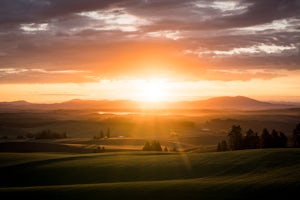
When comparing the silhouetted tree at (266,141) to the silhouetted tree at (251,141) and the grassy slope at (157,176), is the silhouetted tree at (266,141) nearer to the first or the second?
the silhouetted tree at (251,141)

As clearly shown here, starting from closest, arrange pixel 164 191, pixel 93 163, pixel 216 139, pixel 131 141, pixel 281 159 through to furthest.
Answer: pixel 164 191 < pixel 281 159 < pixel 93 163 < pixel 131 141 < pixel 216 139

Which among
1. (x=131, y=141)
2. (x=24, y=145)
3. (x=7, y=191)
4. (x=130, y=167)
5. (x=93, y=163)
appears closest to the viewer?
(x=7, y=191)

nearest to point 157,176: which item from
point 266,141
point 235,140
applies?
point 266,141

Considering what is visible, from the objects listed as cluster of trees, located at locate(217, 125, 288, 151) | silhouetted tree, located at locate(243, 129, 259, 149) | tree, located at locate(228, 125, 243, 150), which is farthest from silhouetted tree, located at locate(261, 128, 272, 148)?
tree, located at locate(228, 125, 243, 150)

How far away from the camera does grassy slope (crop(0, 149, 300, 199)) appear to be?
45.4m

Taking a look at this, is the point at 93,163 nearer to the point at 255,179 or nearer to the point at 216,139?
the point at 255,179

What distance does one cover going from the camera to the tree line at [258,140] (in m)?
87.9

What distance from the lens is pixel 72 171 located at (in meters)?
67.7

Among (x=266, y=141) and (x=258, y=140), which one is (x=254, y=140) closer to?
(x=258, y=140)

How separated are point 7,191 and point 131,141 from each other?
10597 centimetres

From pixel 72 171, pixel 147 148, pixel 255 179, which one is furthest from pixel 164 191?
pixel 147 148

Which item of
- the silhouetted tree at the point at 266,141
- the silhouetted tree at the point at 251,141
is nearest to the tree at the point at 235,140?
the silhouetted tree at the point at 251,141

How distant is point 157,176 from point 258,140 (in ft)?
124

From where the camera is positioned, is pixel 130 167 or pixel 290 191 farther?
pixel 130 167
